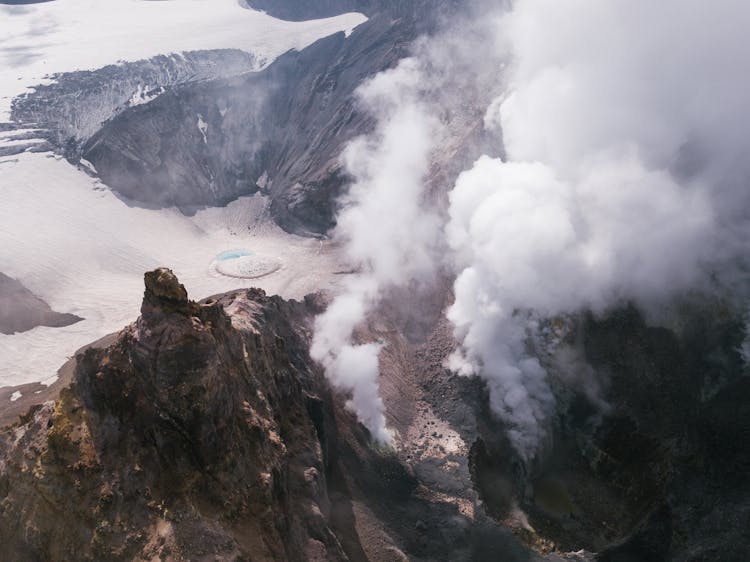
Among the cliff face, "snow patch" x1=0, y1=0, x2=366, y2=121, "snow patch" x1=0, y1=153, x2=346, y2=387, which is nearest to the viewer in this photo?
the cliff face

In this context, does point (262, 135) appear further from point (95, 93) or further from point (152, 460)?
point (152, 460)

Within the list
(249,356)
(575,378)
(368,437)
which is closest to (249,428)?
(249,356)

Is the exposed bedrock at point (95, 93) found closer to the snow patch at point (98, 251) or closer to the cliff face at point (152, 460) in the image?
the snow patch at point (98, 251)

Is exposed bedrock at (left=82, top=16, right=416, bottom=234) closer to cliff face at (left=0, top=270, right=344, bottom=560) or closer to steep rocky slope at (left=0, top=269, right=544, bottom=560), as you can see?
steep rocky slope at (left=0, top=269, right=544, bottom=560)

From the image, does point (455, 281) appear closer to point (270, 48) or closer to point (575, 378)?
point (575, 378)

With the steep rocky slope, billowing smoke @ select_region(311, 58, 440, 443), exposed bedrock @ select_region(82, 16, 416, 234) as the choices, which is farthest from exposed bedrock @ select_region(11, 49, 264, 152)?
the steep rocky slope

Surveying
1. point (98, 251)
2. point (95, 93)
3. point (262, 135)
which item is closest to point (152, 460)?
point (98, 251)
